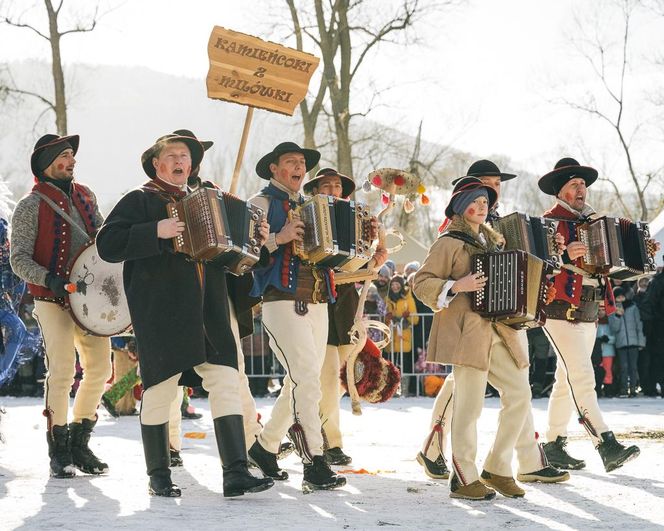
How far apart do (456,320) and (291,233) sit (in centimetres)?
120

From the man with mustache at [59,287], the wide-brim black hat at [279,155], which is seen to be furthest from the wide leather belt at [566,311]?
the man with mustache at [59,287]

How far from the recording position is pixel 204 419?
1357cm

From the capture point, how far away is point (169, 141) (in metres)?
7.23

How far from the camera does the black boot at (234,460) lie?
22.4ft

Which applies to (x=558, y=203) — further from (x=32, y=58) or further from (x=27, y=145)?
(x=27, y=145)

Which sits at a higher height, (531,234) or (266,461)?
(531,234)

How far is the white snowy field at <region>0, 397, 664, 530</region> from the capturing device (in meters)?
6.21

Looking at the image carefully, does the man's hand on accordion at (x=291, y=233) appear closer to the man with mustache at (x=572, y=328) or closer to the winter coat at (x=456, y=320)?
the winter coat at (x=456, y=320)

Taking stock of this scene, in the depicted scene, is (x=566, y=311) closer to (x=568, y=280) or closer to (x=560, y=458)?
(x=568, y=280)

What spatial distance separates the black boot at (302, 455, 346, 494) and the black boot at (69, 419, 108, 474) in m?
1.58

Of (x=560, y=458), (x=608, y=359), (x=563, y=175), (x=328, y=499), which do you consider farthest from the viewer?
(x=608, y=359)

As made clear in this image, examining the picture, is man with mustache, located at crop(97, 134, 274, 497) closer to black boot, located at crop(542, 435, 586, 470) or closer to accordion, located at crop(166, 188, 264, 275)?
accordion, located at crop(166, 188, 264, 275)

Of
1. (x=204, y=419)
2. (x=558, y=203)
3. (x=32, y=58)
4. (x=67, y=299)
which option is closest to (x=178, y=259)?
(x=67, y=299)

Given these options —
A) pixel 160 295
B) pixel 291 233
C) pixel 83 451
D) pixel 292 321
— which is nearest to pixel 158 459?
pixel 160 295
